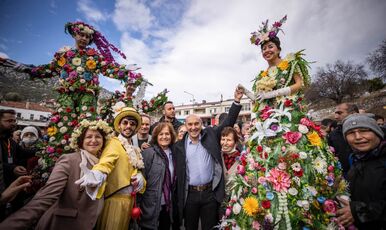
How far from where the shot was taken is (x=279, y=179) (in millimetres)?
2131

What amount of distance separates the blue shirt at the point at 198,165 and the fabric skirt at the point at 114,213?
1071 mm

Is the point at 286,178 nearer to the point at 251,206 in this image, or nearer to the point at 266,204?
the point at 266,204

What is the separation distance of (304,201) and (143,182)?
80.5 inches

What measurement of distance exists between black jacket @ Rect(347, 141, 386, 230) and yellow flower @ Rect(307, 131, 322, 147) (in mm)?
469

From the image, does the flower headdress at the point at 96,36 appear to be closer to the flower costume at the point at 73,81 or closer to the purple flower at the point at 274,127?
the flower costume at the point at 73,81

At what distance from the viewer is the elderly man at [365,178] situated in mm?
1814

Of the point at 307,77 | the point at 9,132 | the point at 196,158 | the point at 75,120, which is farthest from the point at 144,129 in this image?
the point at 307,77

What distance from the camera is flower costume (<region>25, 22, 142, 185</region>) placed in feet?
13.0

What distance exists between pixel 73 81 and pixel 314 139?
466 cm

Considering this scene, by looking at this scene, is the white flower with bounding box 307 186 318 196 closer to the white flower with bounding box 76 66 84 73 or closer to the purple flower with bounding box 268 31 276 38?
the purple flower with bounding box 268 31 276 38

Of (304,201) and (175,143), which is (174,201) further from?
(304,201)

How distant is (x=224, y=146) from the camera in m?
3.63

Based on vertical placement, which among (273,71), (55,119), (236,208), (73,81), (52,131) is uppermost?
(73,81)

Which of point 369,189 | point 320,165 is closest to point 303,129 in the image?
point 320,165
